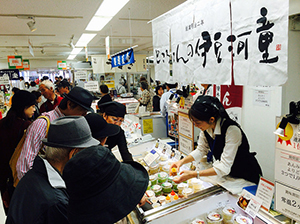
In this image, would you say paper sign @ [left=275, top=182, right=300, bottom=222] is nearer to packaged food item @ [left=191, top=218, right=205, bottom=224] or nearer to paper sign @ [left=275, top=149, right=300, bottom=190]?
paper sign @ [left=275, top=149, right=300, bottom=190]

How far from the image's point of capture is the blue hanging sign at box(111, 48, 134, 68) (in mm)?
6313

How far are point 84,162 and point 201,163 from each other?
2.13 meters

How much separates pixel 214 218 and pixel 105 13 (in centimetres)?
504

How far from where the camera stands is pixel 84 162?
0.97 m

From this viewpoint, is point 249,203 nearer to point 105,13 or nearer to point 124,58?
point 105,13

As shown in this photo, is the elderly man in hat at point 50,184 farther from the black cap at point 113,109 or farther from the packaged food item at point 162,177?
the packaged food item at point 162,177

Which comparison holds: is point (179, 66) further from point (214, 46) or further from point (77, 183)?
point (77, 183)

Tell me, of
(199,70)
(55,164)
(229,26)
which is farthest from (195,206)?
(229,26)

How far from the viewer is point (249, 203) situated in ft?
5.72

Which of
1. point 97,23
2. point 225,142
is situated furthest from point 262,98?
point 97,23

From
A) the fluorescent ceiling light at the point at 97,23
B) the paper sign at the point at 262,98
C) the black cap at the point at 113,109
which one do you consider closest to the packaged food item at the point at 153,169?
the black cap at the point at 113,109

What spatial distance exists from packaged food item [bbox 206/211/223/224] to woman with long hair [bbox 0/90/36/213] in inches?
102

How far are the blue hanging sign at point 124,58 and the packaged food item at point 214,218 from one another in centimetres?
513

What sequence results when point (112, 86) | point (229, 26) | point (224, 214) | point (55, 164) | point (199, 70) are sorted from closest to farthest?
point (55, 164) < point (224, 214) < point (229, 26) < point (199, 70) < point (112, 86)
